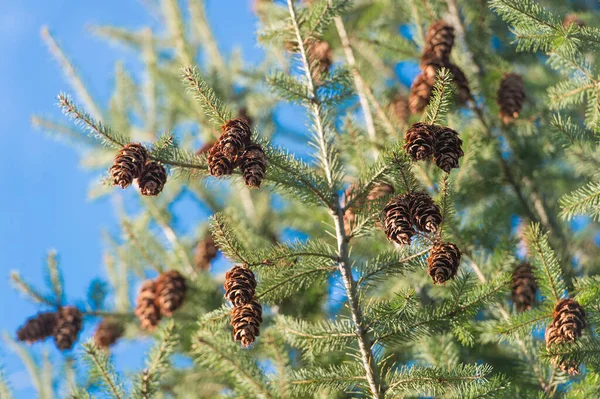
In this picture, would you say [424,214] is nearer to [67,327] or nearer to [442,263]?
[442,263]

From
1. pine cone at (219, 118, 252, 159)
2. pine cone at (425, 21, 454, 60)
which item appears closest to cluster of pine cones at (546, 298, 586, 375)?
pine cone at (219, 118, 252, 159)

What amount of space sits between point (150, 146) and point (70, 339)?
5.15ft

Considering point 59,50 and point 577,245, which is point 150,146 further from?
point 577,245

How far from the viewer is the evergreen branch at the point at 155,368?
2721 mm

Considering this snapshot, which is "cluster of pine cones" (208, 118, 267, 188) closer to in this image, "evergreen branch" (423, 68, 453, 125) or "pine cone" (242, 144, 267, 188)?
"pine cone" (242, 144, 267, 188)

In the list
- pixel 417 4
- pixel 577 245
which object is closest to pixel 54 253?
pixel 417 4

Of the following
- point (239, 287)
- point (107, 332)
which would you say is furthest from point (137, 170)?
point (107, 332)

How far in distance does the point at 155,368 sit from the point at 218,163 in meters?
1.01

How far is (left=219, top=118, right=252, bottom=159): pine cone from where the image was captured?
230cm

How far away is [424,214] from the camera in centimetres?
233

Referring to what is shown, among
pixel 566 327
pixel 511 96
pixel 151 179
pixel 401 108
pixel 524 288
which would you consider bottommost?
pixel 566 327

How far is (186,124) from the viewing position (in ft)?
18.4

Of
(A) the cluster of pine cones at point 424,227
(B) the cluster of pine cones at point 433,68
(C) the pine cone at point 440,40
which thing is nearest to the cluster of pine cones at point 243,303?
(A) the cluster of pine cones at point 424,227

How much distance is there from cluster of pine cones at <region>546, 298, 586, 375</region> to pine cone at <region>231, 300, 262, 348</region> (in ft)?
3.65
